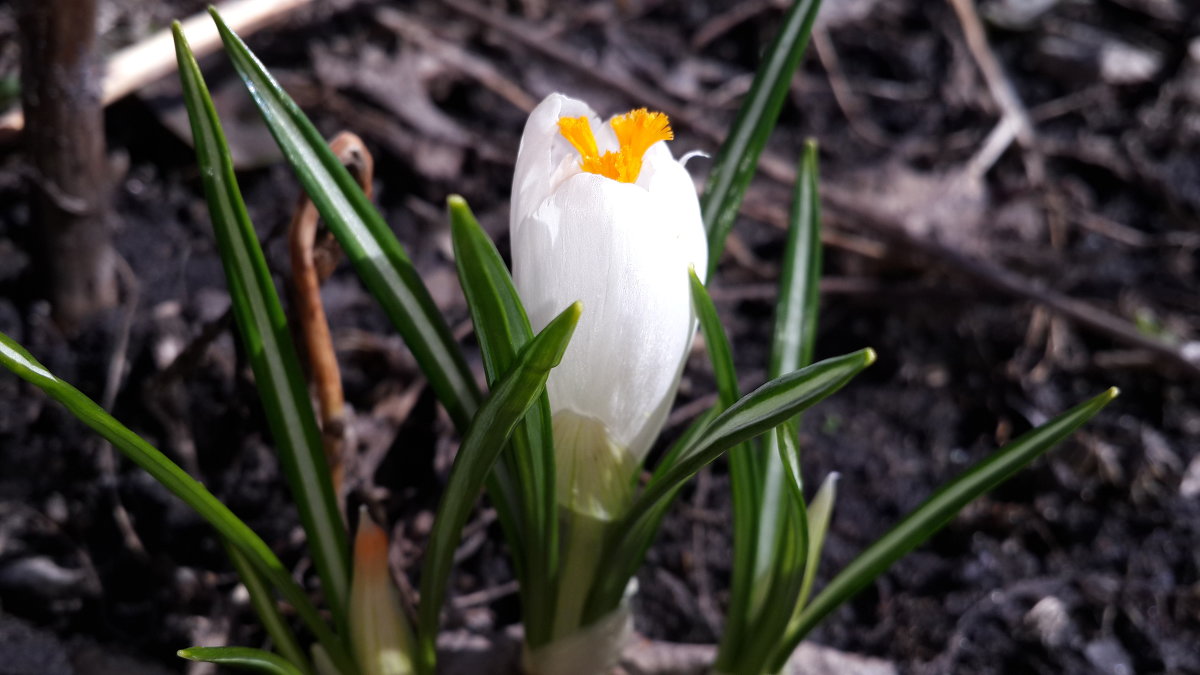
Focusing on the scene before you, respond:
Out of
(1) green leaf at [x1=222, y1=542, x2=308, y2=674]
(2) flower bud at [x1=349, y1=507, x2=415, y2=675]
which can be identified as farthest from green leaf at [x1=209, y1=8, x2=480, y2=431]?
(1) green leaf at [x1=222, y1=542, x2=308, y2=674]

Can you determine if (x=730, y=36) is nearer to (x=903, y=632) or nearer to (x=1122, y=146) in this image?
(x=1122, y=146)

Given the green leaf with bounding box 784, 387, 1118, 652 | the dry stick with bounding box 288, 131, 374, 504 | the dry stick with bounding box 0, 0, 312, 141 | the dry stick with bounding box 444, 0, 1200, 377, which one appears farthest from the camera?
the dry stick with bounding box 444, 0, 1200, 377

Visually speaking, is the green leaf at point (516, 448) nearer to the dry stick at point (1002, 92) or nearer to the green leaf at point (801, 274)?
the green leaf at point (801, 274)

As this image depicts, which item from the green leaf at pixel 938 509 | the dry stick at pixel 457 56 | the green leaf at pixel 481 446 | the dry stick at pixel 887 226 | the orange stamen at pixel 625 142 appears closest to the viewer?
the green leaf at pixel 481 446

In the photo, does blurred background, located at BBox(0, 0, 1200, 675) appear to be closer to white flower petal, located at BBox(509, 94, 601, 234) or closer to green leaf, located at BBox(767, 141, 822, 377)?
green leaf, located at BBox(767, 141, 822, 377)

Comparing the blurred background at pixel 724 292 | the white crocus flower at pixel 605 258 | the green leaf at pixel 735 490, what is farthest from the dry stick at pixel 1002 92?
the white crocus flower at pixel 605 258

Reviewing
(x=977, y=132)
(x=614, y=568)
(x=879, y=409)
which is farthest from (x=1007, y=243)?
(x=614, y=568)

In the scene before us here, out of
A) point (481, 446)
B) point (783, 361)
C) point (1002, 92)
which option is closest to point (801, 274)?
point (783, 361)
